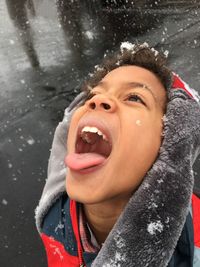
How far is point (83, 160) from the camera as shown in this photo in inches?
67.0

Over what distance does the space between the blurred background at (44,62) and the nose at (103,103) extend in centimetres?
93

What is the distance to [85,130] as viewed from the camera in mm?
1751

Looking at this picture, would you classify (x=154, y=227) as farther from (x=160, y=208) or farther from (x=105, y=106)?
(x=105, y=106)

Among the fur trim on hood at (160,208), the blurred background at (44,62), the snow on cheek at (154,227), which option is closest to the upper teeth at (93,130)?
the fur trim on hood at (160,208)

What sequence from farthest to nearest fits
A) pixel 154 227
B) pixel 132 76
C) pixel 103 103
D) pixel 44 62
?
pixel 44 62 < pixel 132 76 < pixel 103 103 < pixel 154 227

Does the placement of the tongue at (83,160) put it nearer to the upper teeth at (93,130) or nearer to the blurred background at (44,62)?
the upper teeth at (93,130)

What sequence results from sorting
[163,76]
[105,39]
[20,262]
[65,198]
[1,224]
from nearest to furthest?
1. [163,76]
2. [65,198]
3. [20,262]
4. [1,224]
5. [105,39]

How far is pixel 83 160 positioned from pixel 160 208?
1.15 ft

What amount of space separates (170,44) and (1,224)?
3671 millimetres

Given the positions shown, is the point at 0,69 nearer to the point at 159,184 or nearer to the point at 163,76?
the point at 163,76

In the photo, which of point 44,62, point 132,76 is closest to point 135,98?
point 132,76

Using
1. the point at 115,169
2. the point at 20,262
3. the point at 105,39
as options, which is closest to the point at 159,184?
the point at 115,169

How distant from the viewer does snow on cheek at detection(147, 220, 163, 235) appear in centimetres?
164

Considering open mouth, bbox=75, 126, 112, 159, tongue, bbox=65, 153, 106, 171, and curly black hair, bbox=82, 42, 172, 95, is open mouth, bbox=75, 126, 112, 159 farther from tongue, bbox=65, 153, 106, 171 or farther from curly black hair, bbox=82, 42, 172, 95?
curly black hair, bbox=82, 42, 172, 95
